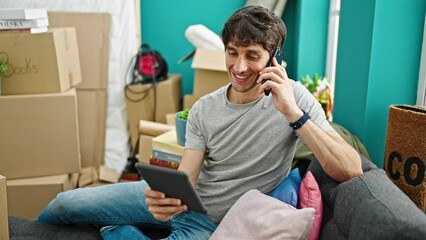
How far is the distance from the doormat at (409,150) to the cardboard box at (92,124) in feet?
6.78

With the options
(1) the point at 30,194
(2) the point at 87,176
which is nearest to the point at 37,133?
(1) the point at 30,194

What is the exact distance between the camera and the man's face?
4.81 feet

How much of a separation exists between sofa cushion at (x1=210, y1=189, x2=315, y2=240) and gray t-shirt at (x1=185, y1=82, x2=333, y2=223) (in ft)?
0.38

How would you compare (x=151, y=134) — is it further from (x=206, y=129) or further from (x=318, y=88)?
(x=206, y=129)

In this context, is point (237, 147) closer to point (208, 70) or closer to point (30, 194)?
point (208, 70)

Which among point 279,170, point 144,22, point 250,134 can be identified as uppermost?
point 144,22

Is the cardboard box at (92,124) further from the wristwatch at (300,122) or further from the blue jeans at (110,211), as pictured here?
the wristwatch at (300,122)

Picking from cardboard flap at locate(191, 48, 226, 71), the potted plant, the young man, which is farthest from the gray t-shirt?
cardboard flap at locate(191, 48, 226, 71)

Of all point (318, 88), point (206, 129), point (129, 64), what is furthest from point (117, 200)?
point (129, 64)

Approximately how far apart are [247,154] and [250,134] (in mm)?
71

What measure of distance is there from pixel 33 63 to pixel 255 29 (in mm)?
1543

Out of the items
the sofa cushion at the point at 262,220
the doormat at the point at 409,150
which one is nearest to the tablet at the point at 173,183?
the sofa cushion at the point at 262,220

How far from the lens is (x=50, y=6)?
9.80 ft

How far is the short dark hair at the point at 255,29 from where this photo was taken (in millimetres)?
1438
